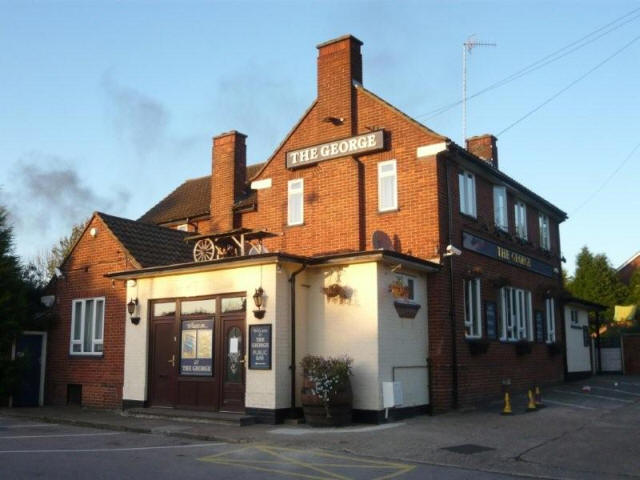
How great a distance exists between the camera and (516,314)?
845 inches

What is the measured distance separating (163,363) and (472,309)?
8510mm

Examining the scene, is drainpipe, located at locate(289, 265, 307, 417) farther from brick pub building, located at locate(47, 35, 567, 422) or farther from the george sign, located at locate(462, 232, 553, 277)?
the george sign, located at locate(462, 232, 553, 277)

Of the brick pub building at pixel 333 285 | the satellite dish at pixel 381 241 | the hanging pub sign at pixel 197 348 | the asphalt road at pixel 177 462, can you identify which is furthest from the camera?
the satellite dish at pixel 381 241

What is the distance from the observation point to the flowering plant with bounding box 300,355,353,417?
1395cm

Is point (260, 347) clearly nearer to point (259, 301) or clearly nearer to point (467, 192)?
point (259, 301)

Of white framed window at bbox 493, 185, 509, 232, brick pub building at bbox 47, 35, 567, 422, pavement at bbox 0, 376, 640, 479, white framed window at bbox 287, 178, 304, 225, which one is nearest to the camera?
pavement at bbox 0, 376, 640, 479

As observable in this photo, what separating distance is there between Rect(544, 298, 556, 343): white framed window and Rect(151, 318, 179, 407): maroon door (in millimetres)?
13643

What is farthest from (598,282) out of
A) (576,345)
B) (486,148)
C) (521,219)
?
(521,219)

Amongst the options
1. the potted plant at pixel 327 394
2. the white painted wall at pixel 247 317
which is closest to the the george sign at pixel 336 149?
the white painted wall at pixel 247 317

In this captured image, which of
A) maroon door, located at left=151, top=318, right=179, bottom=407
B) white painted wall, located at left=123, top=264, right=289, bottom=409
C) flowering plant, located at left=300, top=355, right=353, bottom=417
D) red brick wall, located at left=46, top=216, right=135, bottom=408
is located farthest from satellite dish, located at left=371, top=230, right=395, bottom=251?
red brick wall, located at left=46, top=216, right=135, bottom=408

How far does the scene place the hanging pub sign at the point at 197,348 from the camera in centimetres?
1616

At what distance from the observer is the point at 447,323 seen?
55.6 ft

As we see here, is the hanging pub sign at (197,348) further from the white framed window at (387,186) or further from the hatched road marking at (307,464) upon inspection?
the white framed window at (387,186)

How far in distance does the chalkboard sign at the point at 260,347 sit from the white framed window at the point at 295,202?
5.46m
